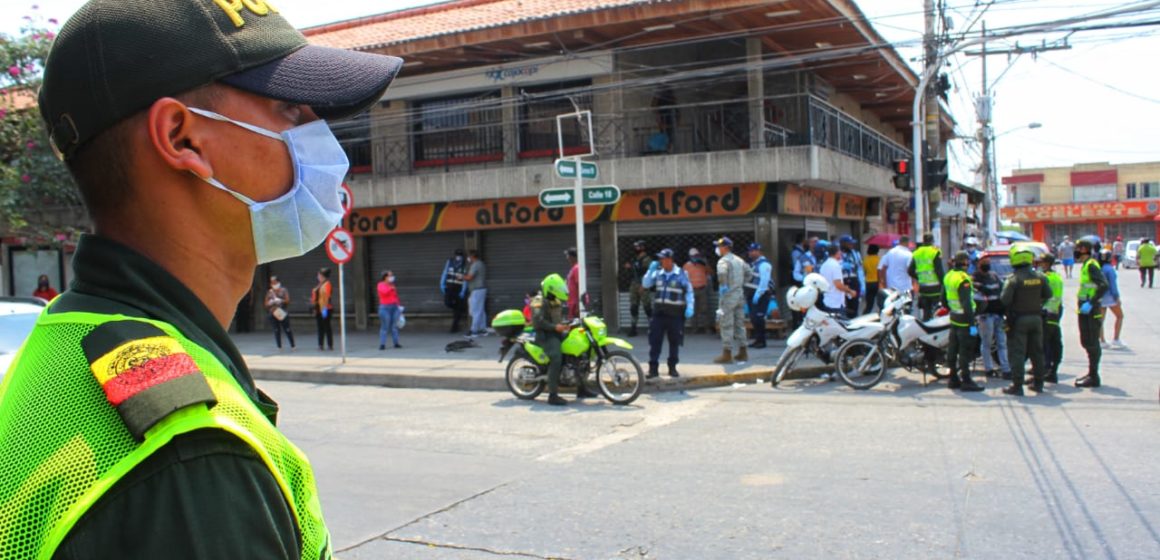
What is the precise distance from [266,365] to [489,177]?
612 centimetres

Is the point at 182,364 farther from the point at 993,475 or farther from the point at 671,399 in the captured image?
the point at 671,399

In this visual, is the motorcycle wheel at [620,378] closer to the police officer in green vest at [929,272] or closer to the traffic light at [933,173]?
the police officer in green vest at [929,272]

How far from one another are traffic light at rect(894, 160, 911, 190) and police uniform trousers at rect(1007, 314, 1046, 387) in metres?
6.40

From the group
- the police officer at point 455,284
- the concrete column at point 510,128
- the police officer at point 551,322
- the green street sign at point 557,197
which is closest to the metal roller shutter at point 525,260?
the police officer at point 455,284

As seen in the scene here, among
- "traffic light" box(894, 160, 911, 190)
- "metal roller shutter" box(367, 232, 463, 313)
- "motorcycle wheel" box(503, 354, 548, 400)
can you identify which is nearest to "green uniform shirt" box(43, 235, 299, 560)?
"motorcycle wheel" box(503, 354, 548, 400)

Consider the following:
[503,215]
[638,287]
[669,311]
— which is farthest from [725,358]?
[503,215]

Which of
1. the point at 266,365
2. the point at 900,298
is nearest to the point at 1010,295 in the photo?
the point at 900,298

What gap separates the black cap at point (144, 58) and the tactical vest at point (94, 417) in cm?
30

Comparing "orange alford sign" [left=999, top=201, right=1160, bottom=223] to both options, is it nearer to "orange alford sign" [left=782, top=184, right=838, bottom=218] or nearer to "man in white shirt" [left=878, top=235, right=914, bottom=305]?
"orange alford sign" [left=782, top=184, right=838, bottom=218]

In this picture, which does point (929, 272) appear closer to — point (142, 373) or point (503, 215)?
point (503, 215)

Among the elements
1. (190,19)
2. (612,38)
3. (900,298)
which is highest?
(612,38)

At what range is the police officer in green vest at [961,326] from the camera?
10.6 metres

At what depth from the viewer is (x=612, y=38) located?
1805cm

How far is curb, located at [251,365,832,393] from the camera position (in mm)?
11836
